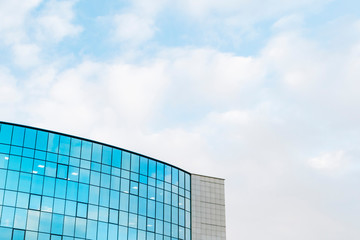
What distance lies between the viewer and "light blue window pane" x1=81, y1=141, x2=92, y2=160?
161 feet

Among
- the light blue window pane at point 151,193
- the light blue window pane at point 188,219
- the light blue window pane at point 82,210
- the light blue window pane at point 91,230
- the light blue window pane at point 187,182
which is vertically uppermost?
the light blue window pane at point 187,182

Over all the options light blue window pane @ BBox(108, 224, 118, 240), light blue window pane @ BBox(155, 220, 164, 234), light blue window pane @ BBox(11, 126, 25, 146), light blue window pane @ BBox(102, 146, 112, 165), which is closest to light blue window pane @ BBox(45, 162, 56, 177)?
light blue window pane @ BBox(11, 126, 25, 146)

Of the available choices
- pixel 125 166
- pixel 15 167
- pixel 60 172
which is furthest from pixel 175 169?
pixel 15 167

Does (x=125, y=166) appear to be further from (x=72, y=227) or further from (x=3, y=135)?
(x=3, y=135)

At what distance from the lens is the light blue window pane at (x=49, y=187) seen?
150 ft

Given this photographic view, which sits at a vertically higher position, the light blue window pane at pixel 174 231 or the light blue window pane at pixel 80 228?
the light blue window pane at pixel 174 231

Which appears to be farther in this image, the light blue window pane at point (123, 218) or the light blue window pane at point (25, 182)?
the light blue window pane at point (123, 218)

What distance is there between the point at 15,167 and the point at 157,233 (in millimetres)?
15471

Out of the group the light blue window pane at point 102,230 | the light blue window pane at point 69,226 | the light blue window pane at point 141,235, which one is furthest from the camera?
the light blue window pane at point 141,235

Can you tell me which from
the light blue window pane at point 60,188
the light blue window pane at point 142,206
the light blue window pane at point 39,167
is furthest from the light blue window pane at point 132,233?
the light blue window pane at point 39,167

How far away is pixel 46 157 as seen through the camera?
46.8 m

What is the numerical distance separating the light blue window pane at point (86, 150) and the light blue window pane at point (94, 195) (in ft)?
9.88

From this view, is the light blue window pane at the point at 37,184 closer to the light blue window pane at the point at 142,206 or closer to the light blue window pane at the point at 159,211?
the light blue window pane at the point at 142,206

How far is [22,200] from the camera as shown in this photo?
145 ft
